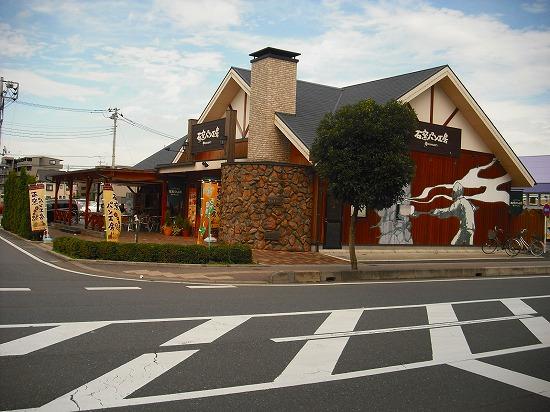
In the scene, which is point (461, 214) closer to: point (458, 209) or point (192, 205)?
point (458, 209)

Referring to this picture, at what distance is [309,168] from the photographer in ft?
66.7

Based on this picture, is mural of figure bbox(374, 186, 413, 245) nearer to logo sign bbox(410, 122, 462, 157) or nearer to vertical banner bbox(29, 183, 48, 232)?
logo sign bbox(410, 122, 462, 157)

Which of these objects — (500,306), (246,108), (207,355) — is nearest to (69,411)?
(207,355)

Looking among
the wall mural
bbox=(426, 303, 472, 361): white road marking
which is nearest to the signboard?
the wall mural

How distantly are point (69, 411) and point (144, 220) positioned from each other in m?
26.1

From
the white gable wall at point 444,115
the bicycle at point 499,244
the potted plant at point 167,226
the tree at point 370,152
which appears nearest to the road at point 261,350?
the tree at point 370,152

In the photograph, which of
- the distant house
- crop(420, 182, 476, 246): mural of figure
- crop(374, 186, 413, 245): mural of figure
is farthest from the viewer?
the distant house

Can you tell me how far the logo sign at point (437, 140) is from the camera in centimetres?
2317

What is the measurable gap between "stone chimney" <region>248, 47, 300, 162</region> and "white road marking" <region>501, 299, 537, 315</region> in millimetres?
11735

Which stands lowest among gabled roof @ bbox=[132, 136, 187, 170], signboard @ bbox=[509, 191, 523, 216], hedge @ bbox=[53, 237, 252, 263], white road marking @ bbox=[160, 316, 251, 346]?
white road marking @ bbox=[160, 316, 251, 346]

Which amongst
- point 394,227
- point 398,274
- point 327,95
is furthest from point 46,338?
point 327,95

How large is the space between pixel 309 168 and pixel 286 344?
45.4ft

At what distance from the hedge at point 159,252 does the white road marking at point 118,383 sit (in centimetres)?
939

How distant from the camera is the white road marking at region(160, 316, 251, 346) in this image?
22.4 ft
